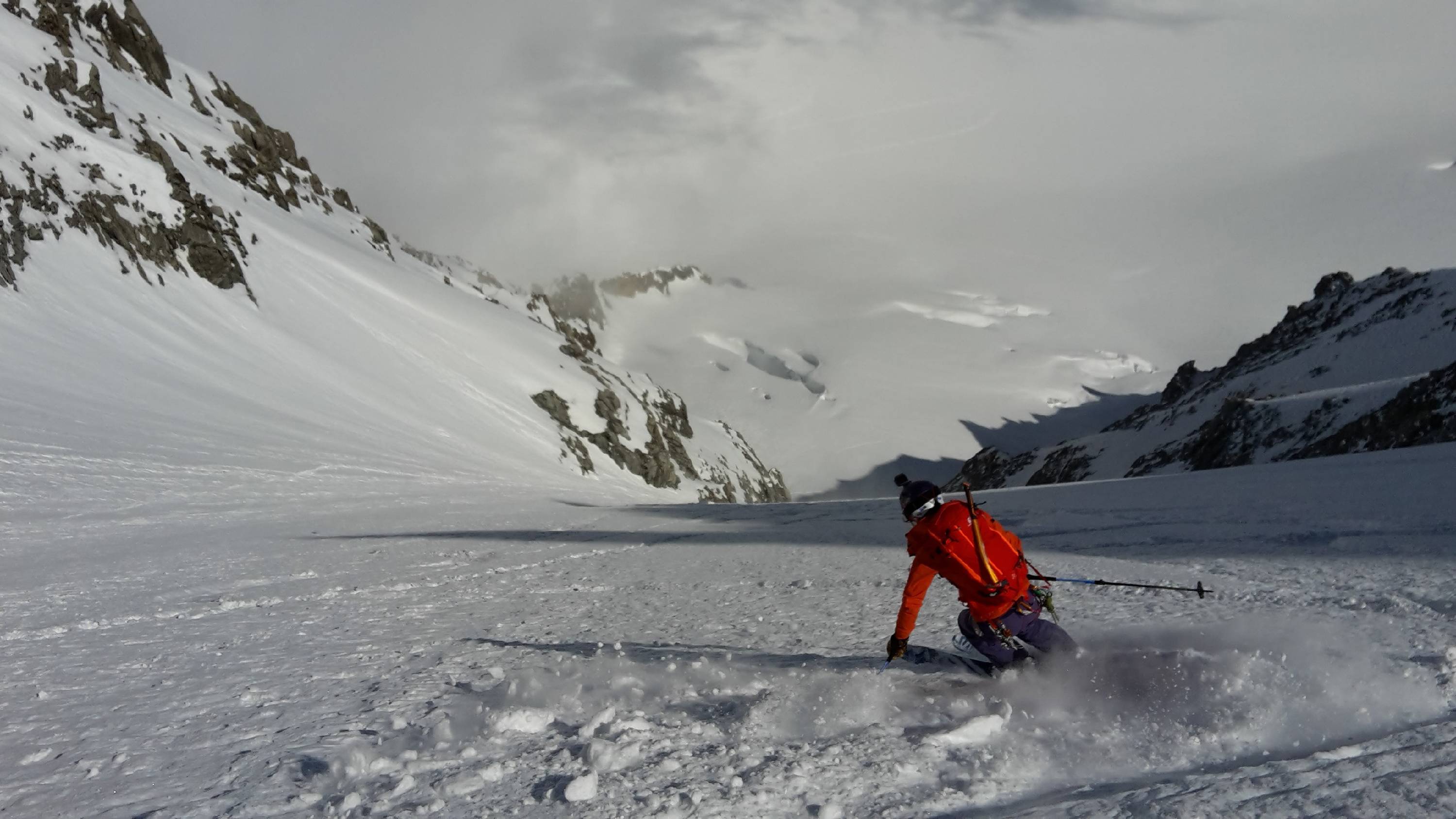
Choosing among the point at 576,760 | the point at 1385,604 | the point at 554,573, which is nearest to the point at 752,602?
the point at 554,573

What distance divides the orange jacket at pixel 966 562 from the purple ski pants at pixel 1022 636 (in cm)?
10

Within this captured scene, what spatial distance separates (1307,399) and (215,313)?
Result: 5175 centimetres

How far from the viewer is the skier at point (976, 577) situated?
625 centimetres

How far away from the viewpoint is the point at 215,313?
43500 millimetres

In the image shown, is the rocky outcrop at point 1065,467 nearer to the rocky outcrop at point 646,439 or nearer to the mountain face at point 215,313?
the rocky outcrop at point 646,439

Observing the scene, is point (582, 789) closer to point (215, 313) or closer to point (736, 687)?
point (736, 687)

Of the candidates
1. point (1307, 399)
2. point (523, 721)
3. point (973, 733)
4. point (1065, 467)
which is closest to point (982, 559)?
point (973, 733)

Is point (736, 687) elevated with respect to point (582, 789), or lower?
elevated

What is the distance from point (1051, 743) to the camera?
5.36 m

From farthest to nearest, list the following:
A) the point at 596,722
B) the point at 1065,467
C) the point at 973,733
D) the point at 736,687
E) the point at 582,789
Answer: the point at 1065,467 → the point at 736,687 → the point at 596,722 → the point at 973,733 → the point at 582,789

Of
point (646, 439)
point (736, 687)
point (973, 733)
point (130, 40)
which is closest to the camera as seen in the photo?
point (973, 733)

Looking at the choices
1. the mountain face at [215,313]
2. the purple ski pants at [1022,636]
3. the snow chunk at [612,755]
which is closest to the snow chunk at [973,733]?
the purple ski pants at [1022,636]

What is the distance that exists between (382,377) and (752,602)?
41.2 meters

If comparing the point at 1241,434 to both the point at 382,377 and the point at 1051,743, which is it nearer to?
the point at 382,377
